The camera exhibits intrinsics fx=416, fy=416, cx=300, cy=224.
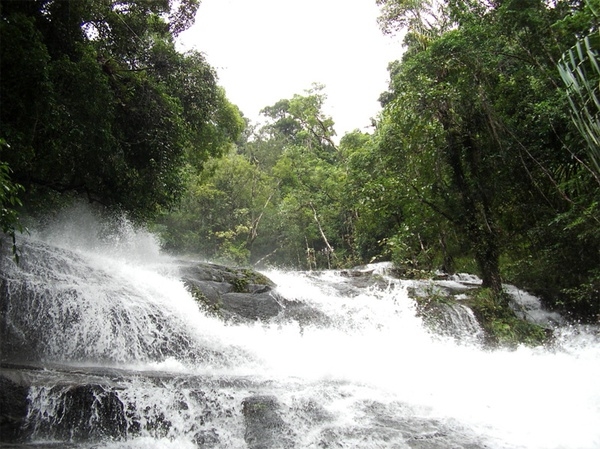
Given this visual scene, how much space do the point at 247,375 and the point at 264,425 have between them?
1.49 metres

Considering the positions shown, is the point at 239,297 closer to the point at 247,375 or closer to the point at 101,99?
the point at 247,375

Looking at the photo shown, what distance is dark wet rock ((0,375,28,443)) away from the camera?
382 cm

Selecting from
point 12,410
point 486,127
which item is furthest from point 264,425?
point 486,127

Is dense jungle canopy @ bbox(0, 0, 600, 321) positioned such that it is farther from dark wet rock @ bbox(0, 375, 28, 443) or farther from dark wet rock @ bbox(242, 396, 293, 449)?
dark wet rock @ bbox(242, 396, 293, 449)

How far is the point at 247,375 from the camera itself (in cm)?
579

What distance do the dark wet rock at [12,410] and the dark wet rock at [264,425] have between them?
82.4 inches

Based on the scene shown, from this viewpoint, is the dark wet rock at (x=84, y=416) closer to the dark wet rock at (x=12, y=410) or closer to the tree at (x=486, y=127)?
the dark wet rock at (x=12, y=410)

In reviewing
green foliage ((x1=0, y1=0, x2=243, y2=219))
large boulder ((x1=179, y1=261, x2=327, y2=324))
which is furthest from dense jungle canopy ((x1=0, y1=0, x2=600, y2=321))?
large boulder ((x1=179, y1=261, x2=327, y2=324))

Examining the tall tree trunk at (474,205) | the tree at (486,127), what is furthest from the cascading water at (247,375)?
the tree at (486,127)

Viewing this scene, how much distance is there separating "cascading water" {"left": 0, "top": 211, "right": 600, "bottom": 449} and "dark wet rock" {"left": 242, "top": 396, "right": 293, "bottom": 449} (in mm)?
13

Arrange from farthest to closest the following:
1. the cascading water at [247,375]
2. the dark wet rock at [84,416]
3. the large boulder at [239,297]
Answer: the large boulder at [239,297] < the cascading water at [247,375] < the dark wet rock at [84,416]

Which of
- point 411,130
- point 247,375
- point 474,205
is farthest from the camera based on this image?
point 411,130

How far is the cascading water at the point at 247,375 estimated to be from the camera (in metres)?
4.13

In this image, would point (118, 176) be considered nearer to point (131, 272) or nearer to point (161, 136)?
point (161, 136)
